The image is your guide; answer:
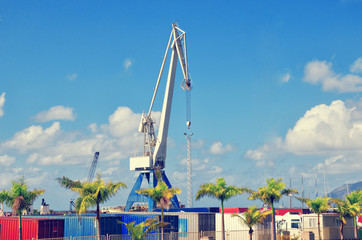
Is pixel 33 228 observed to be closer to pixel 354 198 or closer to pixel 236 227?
pixel 236 227

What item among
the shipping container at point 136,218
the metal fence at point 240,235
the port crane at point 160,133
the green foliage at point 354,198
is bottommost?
the metal fence at point 240,235

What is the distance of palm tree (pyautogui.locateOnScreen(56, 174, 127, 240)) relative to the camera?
35781 mm

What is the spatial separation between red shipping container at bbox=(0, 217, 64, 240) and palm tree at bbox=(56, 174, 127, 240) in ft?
67.7

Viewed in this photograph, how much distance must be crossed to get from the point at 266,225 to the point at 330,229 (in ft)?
33.5

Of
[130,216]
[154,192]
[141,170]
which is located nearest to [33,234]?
[130,216]

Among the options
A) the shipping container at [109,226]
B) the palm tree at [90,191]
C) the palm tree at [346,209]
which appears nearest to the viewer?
the palm tree at [90,191]

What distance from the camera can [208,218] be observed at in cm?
5716

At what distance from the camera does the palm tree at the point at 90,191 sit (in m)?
35.8

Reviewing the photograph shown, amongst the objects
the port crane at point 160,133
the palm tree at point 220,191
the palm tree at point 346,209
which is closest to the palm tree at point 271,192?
the palm tree at point 220,191

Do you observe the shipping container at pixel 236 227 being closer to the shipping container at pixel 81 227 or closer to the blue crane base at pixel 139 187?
the shipping container at pixel 81 227

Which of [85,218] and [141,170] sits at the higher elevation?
[141,170]

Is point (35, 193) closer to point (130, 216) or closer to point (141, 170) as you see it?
point (130, 216)

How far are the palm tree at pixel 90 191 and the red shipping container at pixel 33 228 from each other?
20627 millimetres

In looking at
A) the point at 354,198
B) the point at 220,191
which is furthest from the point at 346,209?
the point at 220,191
